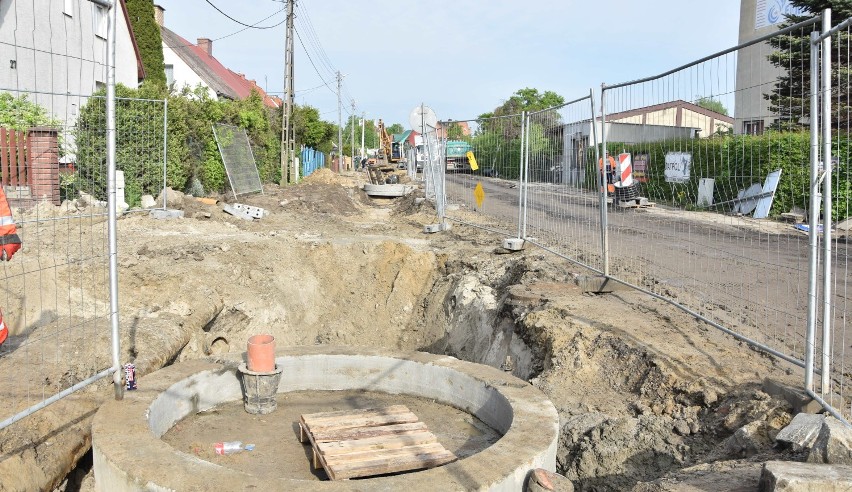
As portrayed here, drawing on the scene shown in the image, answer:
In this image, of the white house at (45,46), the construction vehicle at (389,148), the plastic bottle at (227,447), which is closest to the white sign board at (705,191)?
the plastic bottle at (227,447)

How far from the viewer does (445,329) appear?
10.0 m

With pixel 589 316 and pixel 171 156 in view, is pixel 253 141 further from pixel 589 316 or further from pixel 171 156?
Result: pixel 589 316

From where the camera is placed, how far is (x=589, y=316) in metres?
6.84

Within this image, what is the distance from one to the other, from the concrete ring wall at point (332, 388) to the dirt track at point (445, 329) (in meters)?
0.39

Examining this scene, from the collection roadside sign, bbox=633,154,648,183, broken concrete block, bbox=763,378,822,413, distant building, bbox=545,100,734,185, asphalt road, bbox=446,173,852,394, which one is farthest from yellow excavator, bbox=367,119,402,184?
broken concrete block, bbox=763,378,822,413

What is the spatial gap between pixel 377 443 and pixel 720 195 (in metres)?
3.39

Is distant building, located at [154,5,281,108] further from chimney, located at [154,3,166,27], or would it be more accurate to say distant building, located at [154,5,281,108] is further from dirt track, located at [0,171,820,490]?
dirt track, located at [0,171,820,490]

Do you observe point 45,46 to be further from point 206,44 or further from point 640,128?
point 206,44

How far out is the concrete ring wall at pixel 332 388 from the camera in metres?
4.09

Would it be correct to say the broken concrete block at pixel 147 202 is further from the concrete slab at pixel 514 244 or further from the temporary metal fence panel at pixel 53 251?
the concrete slab at pixel 514 244

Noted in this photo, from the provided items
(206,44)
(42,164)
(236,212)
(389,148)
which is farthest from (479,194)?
(206,44)

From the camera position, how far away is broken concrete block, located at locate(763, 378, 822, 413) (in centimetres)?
421

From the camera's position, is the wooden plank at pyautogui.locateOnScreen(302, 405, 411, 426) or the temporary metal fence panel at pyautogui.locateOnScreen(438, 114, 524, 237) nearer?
the wooden plank at pyautogui.locateOnScreen(302, 405, 411, 426)

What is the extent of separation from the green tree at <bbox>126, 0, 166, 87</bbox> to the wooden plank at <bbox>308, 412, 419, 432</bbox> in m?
25.6
